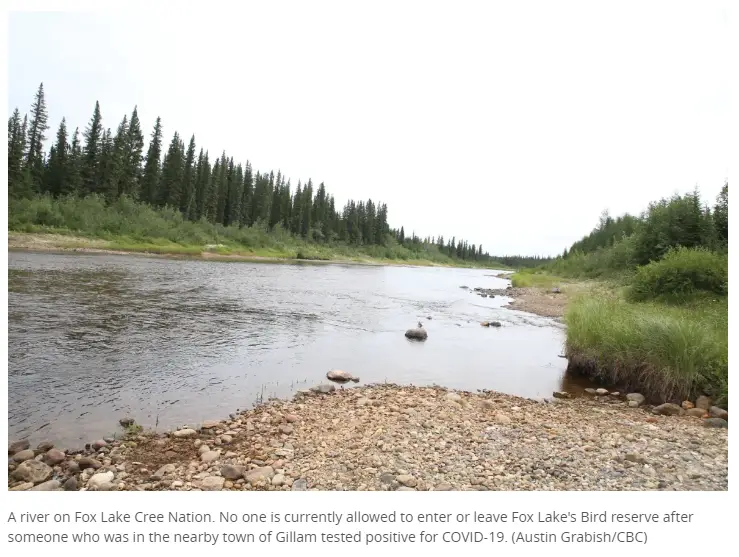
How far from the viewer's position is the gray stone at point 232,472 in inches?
114

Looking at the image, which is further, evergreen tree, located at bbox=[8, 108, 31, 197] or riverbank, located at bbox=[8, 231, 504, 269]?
evergreen tree, located at bbox=[8, 108, 31, 197]

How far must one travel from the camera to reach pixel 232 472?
2.92 metres

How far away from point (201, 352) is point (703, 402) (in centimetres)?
711

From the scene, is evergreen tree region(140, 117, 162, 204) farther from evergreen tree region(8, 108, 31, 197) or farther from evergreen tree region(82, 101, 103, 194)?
evergreen tree region(8, 108, 31, 197)

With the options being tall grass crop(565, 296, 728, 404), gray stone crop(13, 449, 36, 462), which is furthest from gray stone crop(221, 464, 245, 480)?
tall grass crop(565, 296, 728, 404)

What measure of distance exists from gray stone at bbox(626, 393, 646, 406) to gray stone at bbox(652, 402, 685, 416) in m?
0.35

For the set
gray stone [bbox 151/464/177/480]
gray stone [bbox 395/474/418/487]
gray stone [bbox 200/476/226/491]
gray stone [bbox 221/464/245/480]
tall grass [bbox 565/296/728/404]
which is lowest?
gray stone [bbox 151/464/177/480]

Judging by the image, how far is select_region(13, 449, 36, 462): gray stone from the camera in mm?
3240

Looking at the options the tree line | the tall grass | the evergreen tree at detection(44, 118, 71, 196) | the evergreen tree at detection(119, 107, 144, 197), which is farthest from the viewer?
the evergreen tree at detection(119, 107, 144, 197)

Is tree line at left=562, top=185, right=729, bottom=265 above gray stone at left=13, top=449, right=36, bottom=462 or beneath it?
above

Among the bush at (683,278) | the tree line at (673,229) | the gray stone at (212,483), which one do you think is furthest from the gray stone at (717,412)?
the tree line at (673,229)

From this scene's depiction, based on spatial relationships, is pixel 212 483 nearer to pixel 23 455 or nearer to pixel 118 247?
pixel 23 455

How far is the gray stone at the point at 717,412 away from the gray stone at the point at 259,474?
4.70 m
